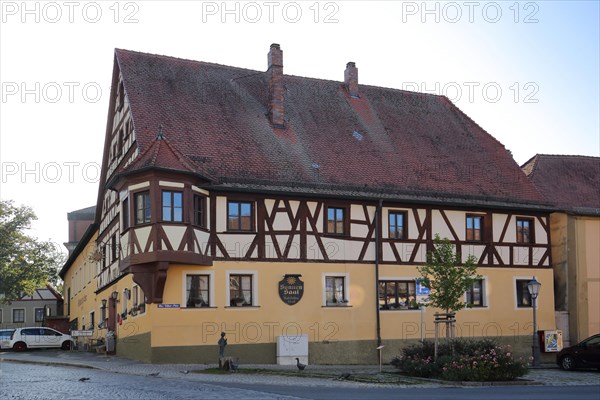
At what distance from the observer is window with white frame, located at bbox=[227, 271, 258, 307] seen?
32406 millimetres

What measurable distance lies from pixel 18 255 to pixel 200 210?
37152 millimetres

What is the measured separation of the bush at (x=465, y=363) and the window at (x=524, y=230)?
11.8 metres

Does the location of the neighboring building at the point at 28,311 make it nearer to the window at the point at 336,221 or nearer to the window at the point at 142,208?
the window at the point at 336,221

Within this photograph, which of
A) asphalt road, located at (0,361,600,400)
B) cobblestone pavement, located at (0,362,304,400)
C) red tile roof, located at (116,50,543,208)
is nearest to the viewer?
cobblestone pavement, located at (0,362,304,400)

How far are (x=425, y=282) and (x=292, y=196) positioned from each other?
7.26 meters

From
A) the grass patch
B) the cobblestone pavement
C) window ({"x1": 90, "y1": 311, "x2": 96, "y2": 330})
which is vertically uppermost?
Result: window ({"x1": 90, "y1": 311, "x2": 96, "y2": 330})

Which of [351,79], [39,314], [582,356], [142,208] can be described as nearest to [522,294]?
[582,356]

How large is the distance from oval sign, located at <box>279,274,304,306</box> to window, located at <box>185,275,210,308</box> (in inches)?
113

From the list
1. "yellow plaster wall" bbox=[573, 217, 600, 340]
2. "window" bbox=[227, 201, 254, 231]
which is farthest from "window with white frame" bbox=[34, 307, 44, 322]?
"yellow plaster wall" bbox=[573, 217, 600, 340]

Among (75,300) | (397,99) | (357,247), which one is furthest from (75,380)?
(75,300)

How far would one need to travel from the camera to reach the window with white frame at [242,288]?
32.4 metres

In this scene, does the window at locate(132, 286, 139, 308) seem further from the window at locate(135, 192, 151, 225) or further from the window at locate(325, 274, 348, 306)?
the window at locate(325, 274, 348, 306)

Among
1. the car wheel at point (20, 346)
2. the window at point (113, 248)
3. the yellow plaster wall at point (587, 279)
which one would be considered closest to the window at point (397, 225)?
the yellow plaster wall at point (587, 279)

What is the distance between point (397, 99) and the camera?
42.6 meters
